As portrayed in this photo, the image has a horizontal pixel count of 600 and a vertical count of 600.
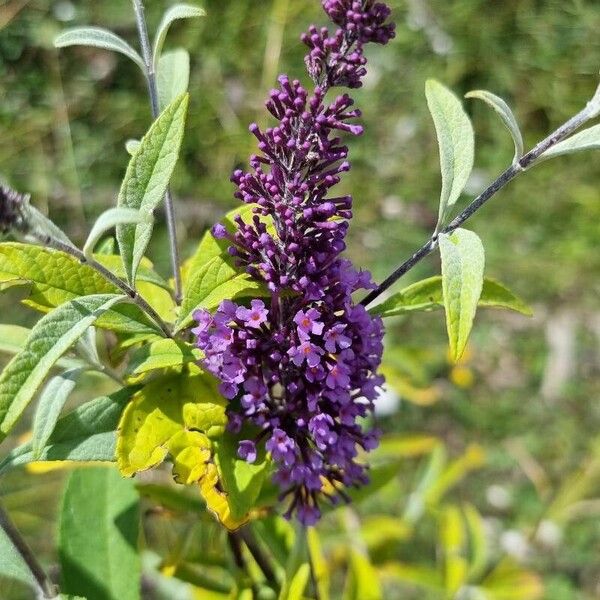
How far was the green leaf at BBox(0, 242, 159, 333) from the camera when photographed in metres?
0.79

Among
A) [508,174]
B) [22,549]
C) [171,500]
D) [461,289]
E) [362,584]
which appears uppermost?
[508,174]

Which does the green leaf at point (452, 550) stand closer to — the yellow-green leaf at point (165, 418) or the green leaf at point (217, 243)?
the yellow-green leaf at point (165, 418)

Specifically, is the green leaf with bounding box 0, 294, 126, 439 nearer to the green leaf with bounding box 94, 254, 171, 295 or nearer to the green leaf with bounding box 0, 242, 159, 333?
the green leaf with bounding box 0, 242, 159, 333

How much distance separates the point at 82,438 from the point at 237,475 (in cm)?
21

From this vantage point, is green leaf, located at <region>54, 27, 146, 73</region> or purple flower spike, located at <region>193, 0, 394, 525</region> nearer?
purple flower spike, located at <region>193, 0, 394, 525</region>

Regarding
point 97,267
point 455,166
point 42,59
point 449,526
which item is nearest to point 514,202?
point 449,526

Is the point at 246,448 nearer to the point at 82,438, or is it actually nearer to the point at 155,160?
the point at 82,438

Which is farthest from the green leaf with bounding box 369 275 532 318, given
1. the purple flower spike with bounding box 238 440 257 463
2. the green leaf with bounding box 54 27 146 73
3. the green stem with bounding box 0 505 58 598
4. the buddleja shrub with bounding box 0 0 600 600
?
the green stem with bounding box 0 505 58 598

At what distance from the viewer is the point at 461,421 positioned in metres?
2.87

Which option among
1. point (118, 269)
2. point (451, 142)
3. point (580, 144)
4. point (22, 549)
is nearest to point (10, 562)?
point (22, 549)

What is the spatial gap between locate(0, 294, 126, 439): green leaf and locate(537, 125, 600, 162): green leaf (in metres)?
0.56

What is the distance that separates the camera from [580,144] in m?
0.82

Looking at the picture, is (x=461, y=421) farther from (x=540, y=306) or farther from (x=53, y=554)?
(x=53, y=554)

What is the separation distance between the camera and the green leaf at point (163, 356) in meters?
0.84
